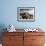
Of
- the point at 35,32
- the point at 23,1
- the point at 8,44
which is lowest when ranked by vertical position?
the point at 8,44

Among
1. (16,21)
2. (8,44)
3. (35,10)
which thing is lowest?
(8,44)

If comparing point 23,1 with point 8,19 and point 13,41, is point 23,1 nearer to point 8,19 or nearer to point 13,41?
point 8,19

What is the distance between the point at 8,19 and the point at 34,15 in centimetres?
89

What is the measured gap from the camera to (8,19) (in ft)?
14.5

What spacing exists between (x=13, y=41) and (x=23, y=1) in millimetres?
1395

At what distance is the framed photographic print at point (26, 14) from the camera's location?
439cm

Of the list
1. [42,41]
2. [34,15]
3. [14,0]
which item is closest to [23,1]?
[14,0]

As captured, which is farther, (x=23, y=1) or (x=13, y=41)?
(x=23, y=1)

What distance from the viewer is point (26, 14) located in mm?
4414

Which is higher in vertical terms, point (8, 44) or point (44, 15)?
point (44, 15)

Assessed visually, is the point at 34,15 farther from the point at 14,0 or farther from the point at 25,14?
the point at 14,0

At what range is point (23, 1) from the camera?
438 centimetres

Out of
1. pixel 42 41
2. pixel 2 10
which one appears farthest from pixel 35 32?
pixel 2 10

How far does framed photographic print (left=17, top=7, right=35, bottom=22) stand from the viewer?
4.39m
